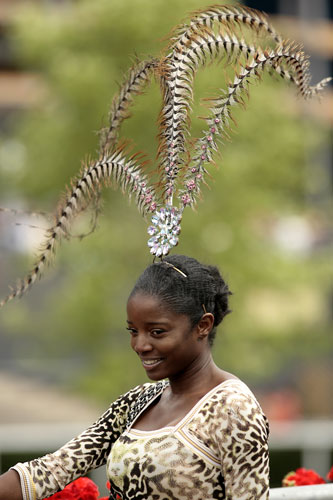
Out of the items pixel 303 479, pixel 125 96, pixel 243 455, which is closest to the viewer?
pixel 243 455

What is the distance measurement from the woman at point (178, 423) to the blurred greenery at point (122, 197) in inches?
384

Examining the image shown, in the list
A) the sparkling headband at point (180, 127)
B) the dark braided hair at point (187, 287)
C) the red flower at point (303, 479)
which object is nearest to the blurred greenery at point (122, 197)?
the red flower at point (303, 479)

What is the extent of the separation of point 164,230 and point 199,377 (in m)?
0.47

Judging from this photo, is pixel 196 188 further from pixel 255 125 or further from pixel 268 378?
pixel 268 378

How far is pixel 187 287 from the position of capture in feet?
9.79

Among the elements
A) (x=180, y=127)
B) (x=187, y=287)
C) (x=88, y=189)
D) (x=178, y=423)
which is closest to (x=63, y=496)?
(x=178, y=423)

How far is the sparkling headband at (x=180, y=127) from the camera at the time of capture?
127 inches

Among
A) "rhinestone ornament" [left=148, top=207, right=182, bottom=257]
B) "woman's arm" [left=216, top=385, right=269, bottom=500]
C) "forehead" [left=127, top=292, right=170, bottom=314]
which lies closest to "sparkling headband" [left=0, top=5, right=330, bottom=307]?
"rhinestone ornament" [left=148, top=207, right=182, bottom=257]

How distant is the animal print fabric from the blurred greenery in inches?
392

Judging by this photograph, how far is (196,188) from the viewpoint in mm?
3221

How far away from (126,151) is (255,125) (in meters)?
10.3

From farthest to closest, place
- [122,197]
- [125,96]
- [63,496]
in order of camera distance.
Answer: [122,197] → [125,96] → [63,496]

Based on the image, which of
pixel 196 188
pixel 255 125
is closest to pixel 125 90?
pixel 196 188

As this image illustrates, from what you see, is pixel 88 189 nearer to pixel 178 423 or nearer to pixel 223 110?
pixel 223 110
